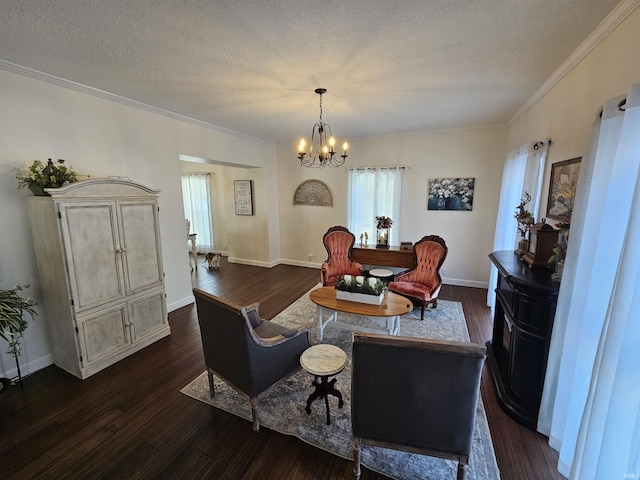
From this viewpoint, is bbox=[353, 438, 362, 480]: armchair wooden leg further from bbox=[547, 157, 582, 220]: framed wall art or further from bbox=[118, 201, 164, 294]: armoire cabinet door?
bbox=[118, 201, 164, 294]: armoire cabinet door

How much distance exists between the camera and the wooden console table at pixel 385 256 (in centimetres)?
458

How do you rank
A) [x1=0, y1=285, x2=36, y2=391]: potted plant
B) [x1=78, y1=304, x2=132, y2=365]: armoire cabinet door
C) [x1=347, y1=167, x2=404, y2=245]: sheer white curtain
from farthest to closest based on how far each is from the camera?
1. [x1=347, y1=167, x2=404, y2=245]: sheer white curtain
2. [x1=78, y1=304, x2=132, y2=365]: armoire cabinet door
3. [x1=0, y1=285, x2=36, y2=391]: potted plant

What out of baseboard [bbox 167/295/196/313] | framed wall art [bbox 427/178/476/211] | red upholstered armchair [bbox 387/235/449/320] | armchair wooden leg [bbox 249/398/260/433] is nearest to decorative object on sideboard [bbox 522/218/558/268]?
red upholstered armchair [bbox 387/235/449/320]

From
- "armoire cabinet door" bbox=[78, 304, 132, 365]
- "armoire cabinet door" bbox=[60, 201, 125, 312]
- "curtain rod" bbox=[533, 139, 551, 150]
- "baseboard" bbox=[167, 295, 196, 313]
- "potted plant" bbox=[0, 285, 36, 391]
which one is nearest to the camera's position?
"potted plant" bbox=[0, 285, 36, 391]

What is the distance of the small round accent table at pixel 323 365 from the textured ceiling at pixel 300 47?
241 cm

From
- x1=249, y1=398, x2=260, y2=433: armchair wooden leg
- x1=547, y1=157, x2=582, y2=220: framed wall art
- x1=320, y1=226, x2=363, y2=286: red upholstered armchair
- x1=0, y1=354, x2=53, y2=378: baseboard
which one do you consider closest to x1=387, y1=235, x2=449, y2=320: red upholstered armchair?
x1=320, y1=226, x2=363, y2=286: red upholstered armchair

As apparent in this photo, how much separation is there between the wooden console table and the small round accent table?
2.75 meters

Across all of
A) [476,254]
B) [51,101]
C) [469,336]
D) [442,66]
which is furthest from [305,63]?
[476,254]

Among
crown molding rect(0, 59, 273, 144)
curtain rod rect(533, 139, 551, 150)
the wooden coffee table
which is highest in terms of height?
crown molding rect(0, 59, 273, 144)

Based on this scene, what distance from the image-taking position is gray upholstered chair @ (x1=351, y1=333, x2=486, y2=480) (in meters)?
1.38

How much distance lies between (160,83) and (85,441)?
323cm

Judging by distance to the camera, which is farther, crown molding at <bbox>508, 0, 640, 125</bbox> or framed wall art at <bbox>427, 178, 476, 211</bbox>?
framed wall art at <bbox>427, 178, 476, 211</bbox>

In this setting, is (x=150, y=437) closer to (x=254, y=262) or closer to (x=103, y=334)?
(x=103, y=334)

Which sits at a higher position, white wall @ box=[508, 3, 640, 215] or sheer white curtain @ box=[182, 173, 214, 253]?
white wall @ box=[508, 3, 640, 215]
